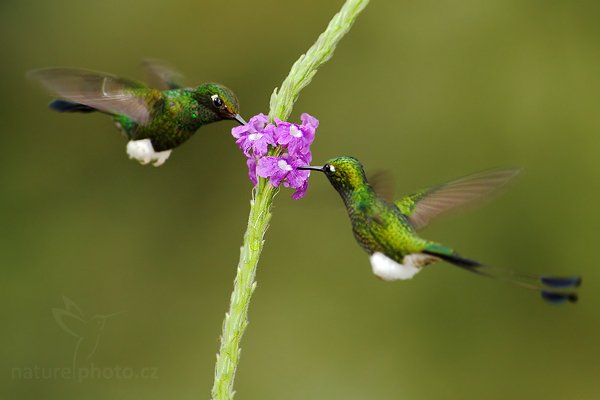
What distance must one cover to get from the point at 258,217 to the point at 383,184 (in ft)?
2.18

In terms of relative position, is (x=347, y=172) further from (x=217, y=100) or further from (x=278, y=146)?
(x=217, y=100)

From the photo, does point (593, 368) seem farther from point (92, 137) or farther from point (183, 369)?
point (92, 137)

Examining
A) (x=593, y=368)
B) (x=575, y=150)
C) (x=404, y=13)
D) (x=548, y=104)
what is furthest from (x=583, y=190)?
(x=404, y=13)

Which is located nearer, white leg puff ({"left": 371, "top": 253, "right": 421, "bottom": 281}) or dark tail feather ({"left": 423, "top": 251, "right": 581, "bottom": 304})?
dark tail feather ({"left": 423, "top": 251, "right": 581, "bottom": 304})

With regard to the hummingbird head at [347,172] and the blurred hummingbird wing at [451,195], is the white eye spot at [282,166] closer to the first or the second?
the hummingbird head at [347,172]

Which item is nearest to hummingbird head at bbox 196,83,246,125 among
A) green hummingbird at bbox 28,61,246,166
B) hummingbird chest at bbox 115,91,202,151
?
green hummingbird at bbox 28,61,246,166

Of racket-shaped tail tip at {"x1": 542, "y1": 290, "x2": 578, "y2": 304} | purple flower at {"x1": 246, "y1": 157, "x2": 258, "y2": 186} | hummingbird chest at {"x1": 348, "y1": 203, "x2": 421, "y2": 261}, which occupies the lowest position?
racket-shaped tail tip at {"x1": 542, "y1": 290, "x2": 578, "y2": 304}

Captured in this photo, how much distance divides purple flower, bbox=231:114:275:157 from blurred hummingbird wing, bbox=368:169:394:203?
574mm

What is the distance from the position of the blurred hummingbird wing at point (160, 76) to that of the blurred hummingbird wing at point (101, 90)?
38 cm

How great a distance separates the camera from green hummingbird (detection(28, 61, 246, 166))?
2.06 meters

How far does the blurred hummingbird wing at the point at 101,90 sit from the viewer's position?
2.05 m

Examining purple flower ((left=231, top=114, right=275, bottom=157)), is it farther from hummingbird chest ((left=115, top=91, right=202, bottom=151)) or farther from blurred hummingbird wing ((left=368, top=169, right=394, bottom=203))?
blurred hummingbird wing ((left=368, top=169, right=394, bottom=203))

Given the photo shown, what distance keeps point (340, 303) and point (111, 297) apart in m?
1.87

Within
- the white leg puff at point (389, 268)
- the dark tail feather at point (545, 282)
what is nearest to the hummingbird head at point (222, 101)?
the white leg puff at point (389, 268)
